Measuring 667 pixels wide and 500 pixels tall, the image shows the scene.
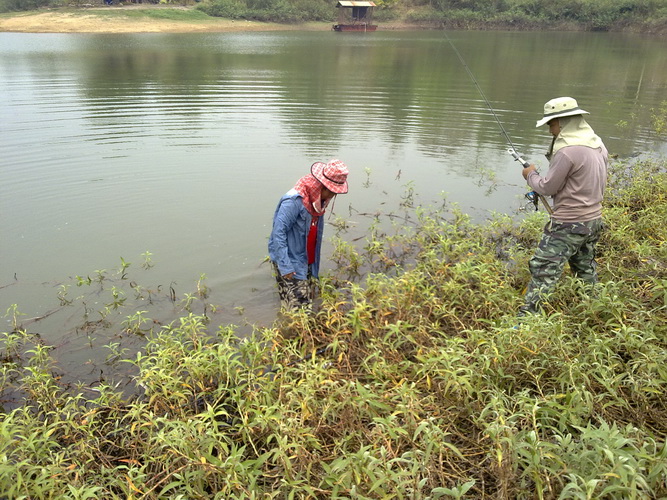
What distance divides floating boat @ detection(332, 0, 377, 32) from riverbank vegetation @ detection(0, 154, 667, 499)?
5342cm

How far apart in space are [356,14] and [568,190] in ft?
195

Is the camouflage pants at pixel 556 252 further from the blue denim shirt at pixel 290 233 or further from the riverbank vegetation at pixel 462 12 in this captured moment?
the riverbank vegetation at pixel 462 12

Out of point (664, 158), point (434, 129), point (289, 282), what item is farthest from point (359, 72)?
point (289, 282)

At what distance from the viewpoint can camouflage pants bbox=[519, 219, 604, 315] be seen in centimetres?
416

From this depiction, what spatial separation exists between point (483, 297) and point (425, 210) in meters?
3.15

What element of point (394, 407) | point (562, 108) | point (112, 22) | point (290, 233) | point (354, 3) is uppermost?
point (354, 3)

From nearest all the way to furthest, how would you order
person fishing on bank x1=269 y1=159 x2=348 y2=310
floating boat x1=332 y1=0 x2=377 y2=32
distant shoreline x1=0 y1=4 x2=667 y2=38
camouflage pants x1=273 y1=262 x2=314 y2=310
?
person fishing on bank x1=269 y1=159 x2=348 y2=310
camouflage pants x1=273 y1=262 x2=314 y2=310
distant shoreline x1=0 y1=4 x2=667 y2=38
floating boat x1=332 y1=0 x2=377 y2=32

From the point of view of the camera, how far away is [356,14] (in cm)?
5703

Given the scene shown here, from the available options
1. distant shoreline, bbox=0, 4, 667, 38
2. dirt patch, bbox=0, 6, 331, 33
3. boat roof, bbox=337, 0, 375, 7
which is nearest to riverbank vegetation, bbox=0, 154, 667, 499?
dirt patch, bbox=0, 6, 331, 33

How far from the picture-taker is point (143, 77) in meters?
19.6

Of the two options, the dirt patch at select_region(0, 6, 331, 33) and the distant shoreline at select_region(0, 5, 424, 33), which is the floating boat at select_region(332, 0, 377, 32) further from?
the dirt patch at select_region(0, 6, 331, 33)

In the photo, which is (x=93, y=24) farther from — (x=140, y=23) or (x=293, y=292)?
(x=293, y=292)

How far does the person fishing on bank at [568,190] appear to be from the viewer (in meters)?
3.92

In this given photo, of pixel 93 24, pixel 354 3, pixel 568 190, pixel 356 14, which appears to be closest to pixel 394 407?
pixel 568 190
